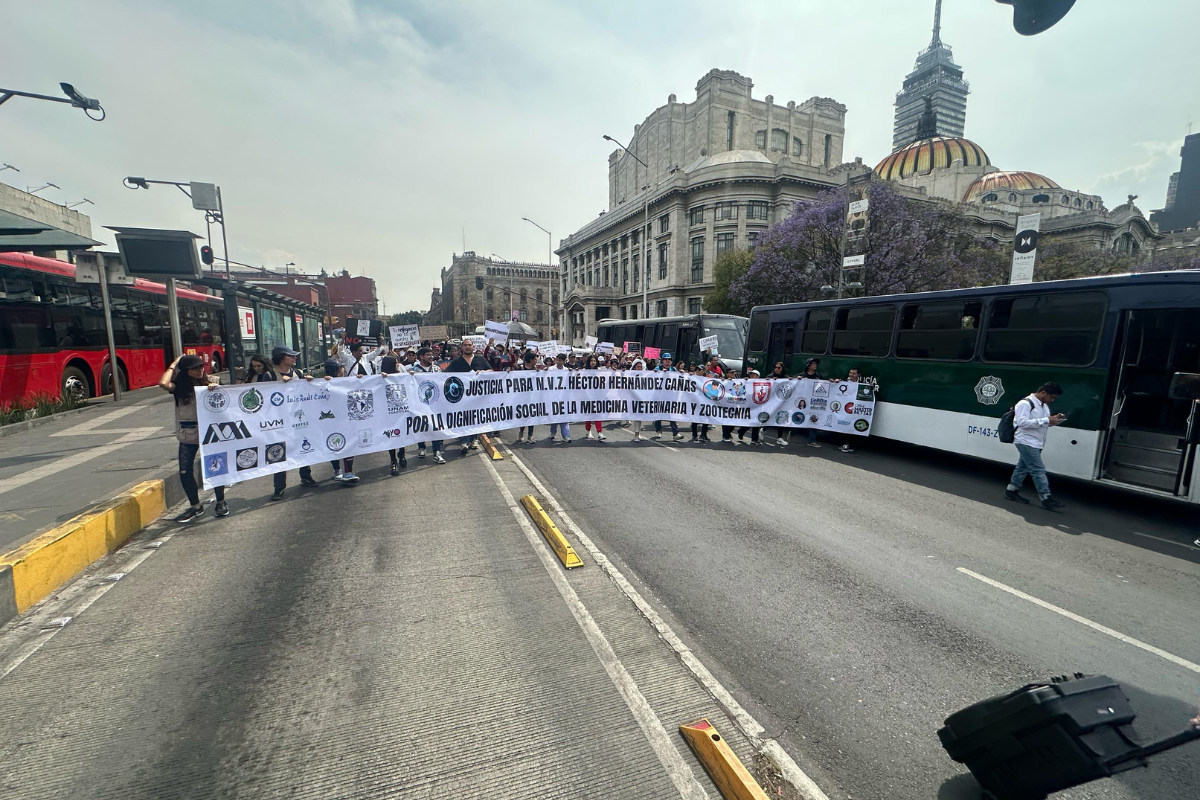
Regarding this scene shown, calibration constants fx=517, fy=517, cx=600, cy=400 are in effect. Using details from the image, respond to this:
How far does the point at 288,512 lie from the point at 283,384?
181 cm

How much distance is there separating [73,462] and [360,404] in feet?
15.0

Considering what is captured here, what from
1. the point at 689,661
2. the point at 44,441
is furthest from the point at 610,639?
the point at 44,441

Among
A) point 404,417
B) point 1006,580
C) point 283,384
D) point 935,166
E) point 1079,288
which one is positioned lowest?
point 1006,580

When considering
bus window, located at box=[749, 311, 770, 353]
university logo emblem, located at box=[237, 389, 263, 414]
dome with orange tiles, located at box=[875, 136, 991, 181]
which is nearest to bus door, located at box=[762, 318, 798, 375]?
bus window, located at box=[749, 311, 770, 353]

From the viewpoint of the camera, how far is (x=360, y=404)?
8195 millimetres

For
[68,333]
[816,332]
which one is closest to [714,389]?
[816,332]

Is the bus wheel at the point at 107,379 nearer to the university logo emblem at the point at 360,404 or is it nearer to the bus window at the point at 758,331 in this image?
the university logo emblem at the point at 360,404

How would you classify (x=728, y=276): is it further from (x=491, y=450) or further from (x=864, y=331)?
(x=491, y=450)

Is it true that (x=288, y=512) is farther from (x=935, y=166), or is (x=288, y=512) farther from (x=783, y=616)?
(x=935, y=166)

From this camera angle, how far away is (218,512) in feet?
21.1

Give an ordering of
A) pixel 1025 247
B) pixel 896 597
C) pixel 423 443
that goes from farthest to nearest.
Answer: pixel 1025 247 < pixel 423 443 < pixel 896 597

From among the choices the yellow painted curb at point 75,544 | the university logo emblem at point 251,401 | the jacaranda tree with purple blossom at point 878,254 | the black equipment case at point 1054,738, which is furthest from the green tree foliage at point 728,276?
the black equipment case at point 1054,738

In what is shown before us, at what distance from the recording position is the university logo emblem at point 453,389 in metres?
9.42

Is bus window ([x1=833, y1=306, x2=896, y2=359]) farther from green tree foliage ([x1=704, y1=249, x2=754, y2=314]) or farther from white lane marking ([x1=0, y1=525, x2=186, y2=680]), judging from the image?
green tree foliage ([x1=704, y1=249, x2=754, y2=314])
